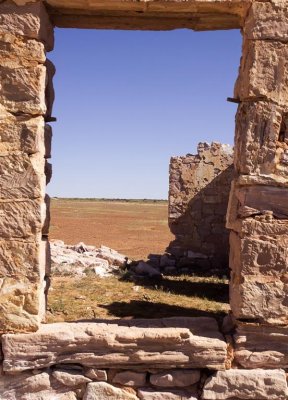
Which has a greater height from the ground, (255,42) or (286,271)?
(255,42)

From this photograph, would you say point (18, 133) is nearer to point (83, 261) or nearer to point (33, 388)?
point (33, 388)

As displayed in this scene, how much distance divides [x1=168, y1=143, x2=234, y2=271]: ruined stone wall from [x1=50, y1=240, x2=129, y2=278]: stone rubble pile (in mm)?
1623

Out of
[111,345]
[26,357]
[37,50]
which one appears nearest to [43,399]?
[26,357]

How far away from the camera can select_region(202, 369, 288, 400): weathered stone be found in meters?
3.44

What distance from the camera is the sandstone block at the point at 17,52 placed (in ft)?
11.4

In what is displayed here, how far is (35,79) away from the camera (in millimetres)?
3473

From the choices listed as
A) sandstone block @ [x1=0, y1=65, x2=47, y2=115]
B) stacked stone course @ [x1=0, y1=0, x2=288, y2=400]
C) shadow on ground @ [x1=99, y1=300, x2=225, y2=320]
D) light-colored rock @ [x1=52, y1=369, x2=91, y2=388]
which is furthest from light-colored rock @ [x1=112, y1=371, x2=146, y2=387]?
shadow on ground @ [x1=99, y1=300, x2=225, y2=320]

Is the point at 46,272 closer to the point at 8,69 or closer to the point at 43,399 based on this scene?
the point at 43,399

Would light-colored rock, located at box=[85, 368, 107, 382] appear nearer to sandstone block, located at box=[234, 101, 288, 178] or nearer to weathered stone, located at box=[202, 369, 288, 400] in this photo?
weathered stone, located at box=[202, 369, 288, 400]

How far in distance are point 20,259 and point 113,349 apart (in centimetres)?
101

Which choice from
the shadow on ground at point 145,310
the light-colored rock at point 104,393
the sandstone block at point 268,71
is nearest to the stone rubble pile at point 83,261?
the shadow on ground at point 145,310

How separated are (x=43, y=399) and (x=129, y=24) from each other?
3216 mm

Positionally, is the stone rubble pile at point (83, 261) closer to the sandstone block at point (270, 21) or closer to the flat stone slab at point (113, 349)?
the flat stone slab at point (113, 349)

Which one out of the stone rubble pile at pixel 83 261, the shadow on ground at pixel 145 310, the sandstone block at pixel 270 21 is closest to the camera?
the sandstone block at pixel 270 21
